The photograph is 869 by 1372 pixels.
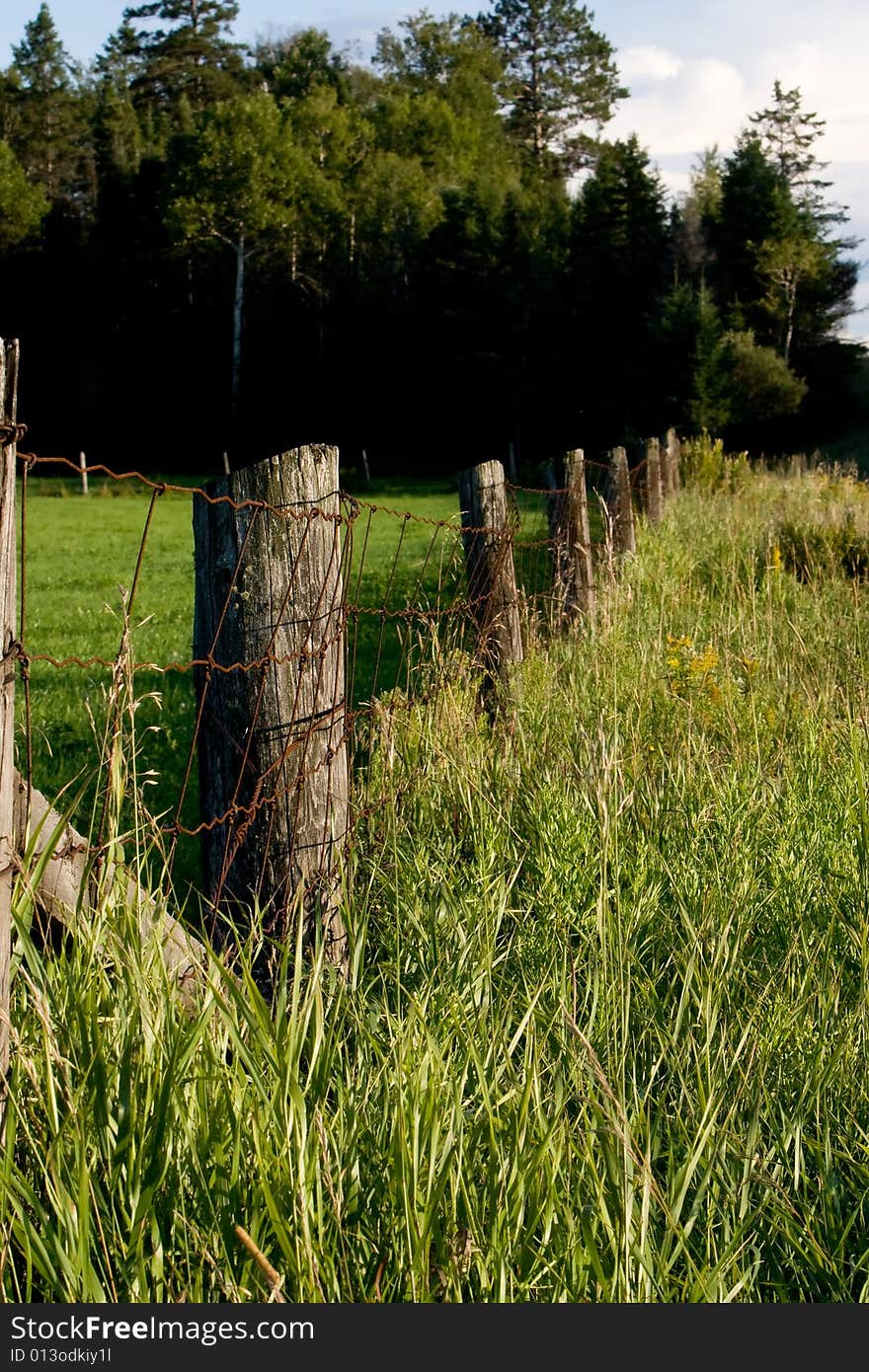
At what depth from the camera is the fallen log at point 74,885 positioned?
1.97m

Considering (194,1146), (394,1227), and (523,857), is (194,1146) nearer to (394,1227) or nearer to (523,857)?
(394,1227)

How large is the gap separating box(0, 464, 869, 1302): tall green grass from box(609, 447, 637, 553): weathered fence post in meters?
4.63

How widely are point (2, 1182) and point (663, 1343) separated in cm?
92

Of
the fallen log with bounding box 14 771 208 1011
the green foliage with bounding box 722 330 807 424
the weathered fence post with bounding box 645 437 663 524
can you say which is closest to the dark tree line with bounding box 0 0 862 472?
the green foliage with bounding box 722 330 807 424

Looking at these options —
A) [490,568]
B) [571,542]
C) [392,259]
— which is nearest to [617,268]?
[392,259]

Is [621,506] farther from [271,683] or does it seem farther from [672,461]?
[271,683]

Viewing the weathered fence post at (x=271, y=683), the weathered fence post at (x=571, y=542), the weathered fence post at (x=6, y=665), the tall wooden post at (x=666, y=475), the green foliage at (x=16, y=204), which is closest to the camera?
the weathered fence post at (x=6, y=665)

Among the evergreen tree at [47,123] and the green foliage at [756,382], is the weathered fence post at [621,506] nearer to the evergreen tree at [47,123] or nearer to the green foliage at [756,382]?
the green foliage at [756,382]

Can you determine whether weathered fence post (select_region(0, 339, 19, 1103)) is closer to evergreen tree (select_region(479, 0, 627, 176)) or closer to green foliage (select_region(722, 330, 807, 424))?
green foliage (select_region(722, 330, 807, 424))

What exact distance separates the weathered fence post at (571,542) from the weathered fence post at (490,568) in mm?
1137

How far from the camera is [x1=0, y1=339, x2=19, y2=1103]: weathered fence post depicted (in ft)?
5.23

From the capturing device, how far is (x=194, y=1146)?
1708 mm

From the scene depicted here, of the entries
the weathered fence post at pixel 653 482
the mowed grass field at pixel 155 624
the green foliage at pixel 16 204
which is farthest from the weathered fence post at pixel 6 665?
the green foliage at pixel 16 204

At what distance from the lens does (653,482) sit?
10.7 meters
